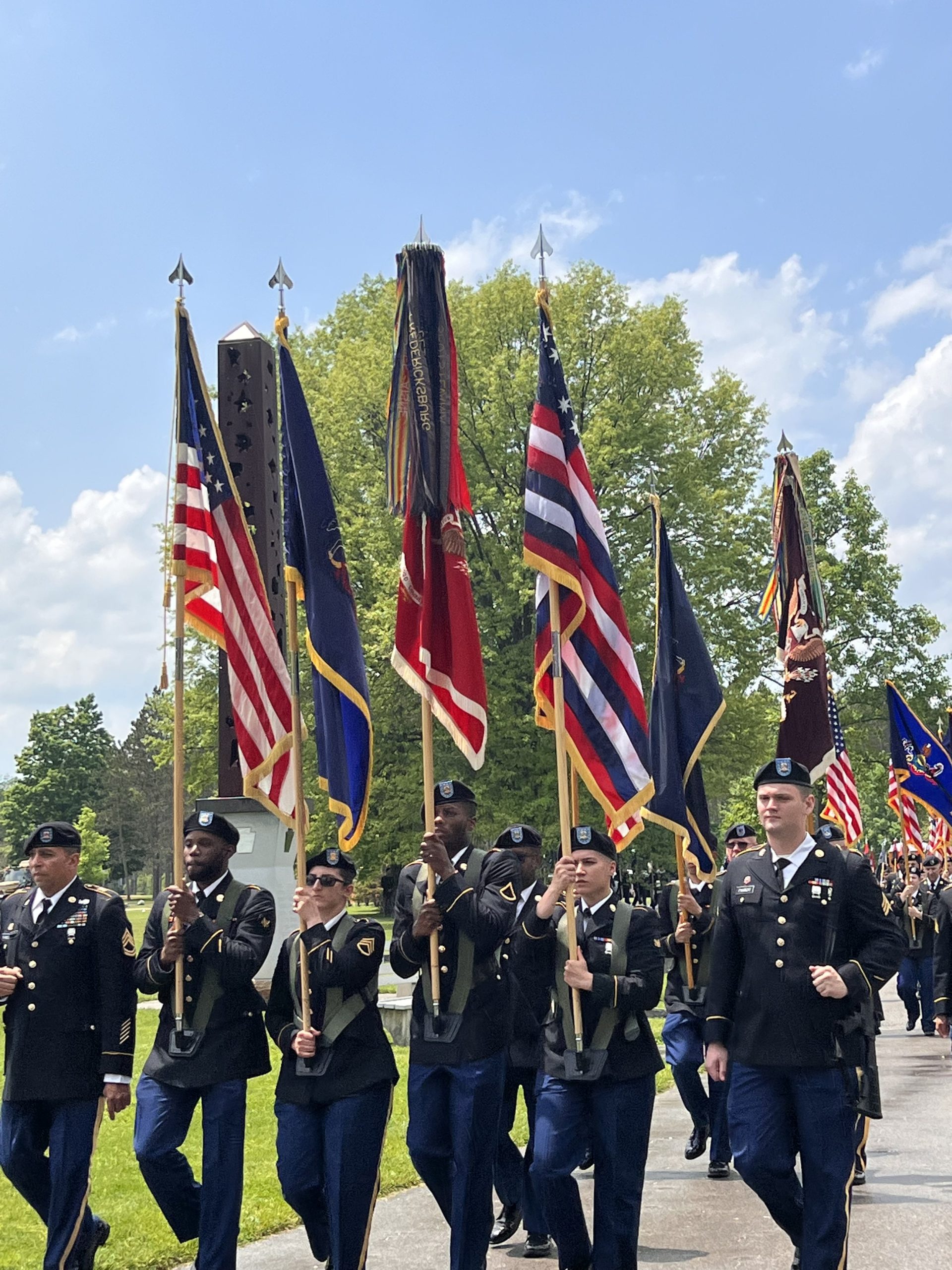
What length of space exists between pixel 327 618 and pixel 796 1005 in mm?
3243

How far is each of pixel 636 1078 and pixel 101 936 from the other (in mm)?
2673

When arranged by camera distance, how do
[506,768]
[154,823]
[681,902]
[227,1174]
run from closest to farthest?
[227,1174], [681,902], [506,768], [154,823]

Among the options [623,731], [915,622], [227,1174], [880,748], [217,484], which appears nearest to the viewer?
[227,1174]

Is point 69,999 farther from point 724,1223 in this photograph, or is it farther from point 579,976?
point 724,1223

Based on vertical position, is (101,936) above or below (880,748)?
below

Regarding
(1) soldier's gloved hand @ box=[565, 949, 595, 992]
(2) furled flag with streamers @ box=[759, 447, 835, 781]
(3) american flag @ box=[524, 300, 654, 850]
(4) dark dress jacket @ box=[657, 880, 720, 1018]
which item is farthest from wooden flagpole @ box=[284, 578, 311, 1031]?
(2) furled flag with streamers @ box=[759, 447, 835, 781]

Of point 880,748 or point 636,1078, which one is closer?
point 636,1078

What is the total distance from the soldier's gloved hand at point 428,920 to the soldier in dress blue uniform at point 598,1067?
1.44 feet

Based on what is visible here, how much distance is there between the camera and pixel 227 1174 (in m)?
6.66

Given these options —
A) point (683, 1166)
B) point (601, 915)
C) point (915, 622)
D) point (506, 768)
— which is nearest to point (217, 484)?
point (601, 915)

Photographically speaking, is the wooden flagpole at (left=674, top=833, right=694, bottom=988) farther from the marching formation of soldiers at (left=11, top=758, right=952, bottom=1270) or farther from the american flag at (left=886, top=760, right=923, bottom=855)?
the american flag at (left=886, top=760, right=923, bottom=855)

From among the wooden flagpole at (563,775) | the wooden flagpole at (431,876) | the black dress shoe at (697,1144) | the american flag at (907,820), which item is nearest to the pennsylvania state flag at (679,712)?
the black dress shoe at (697,1144)

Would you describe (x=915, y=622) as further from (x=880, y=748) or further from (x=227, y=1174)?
(x=227, y=1174)

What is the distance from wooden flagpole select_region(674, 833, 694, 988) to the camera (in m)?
9.52
